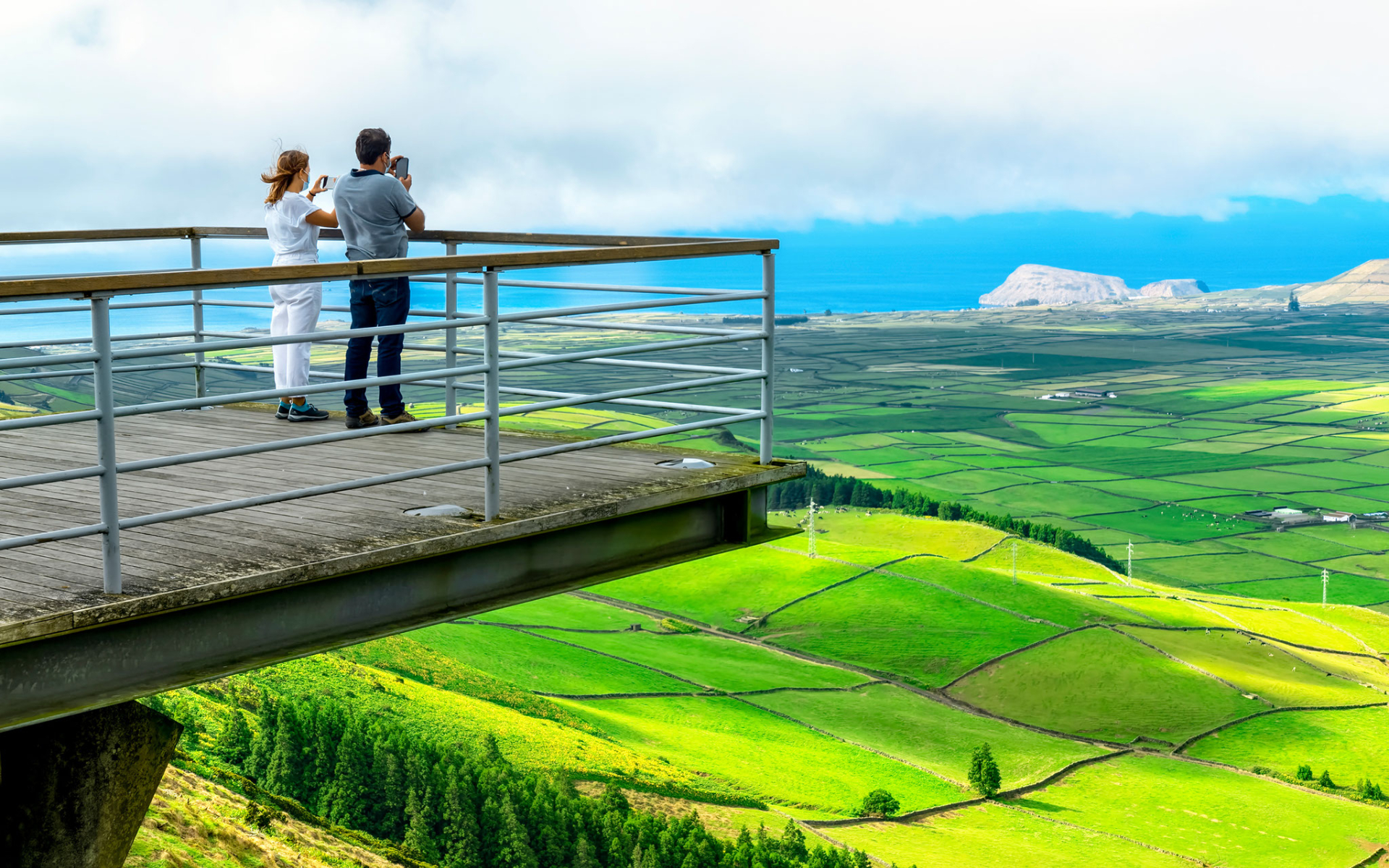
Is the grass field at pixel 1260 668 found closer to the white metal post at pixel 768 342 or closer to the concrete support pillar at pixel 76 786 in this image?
the white metal post at pixel 768 342

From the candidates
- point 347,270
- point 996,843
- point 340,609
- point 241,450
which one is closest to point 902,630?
point 996,843

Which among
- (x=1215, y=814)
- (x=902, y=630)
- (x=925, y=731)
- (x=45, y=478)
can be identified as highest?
(x=45, y=478)

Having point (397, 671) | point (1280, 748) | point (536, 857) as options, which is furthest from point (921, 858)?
point (397, 671)

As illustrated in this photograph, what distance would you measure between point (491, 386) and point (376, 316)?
3.20 m

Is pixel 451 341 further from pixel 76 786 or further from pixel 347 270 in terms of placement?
pixel 76 786

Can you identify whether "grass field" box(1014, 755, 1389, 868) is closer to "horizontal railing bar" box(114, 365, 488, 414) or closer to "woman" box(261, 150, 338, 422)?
"woman" box(261, 150, 338, 422)

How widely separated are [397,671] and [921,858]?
47379 mm

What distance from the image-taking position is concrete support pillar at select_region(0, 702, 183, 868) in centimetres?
835

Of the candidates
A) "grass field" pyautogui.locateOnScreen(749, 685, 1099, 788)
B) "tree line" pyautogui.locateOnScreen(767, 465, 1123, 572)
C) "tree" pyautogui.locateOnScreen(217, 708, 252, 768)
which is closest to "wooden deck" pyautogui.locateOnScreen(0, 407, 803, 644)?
"tree" pyautogui.locateOnScreen(217, 708, 252, 768)

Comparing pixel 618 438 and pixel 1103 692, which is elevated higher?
pixel 618 438

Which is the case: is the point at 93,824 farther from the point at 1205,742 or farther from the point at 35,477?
A: the point at 1205,742

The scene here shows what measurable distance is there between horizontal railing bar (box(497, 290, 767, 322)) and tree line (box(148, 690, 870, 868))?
87813mm

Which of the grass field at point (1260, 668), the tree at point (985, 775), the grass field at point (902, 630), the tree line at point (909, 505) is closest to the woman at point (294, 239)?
the tree at point (985, 775)

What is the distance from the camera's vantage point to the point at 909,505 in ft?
541
